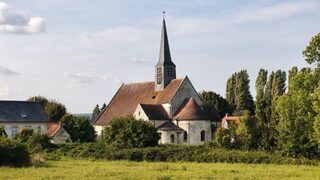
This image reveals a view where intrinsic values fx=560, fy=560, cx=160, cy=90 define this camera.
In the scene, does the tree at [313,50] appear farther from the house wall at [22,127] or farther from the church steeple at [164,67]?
the house wall at [22,127]

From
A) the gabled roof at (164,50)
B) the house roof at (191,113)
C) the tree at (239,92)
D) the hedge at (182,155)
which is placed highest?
the gabled roof at (164,50)

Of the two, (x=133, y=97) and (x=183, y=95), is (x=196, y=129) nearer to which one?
(x=183, y=95)

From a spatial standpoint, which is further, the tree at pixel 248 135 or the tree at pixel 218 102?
the tree at pixel 218 102

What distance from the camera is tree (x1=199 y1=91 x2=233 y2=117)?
9712 cm

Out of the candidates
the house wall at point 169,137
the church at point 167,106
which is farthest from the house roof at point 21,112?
the house wall at point 169,137

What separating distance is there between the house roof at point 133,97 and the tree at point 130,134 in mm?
15387

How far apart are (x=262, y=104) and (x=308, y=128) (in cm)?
4296

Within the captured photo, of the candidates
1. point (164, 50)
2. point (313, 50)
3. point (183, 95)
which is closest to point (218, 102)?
point (164, 50)

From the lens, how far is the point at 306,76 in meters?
40.6

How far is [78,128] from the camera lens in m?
72.9

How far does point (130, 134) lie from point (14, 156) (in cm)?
2069

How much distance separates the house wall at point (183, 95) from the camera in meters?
72.9

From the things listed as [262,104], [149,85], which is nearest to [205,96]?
[262,104]

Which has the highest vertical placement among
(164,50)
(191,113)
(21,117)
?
(164,50)
